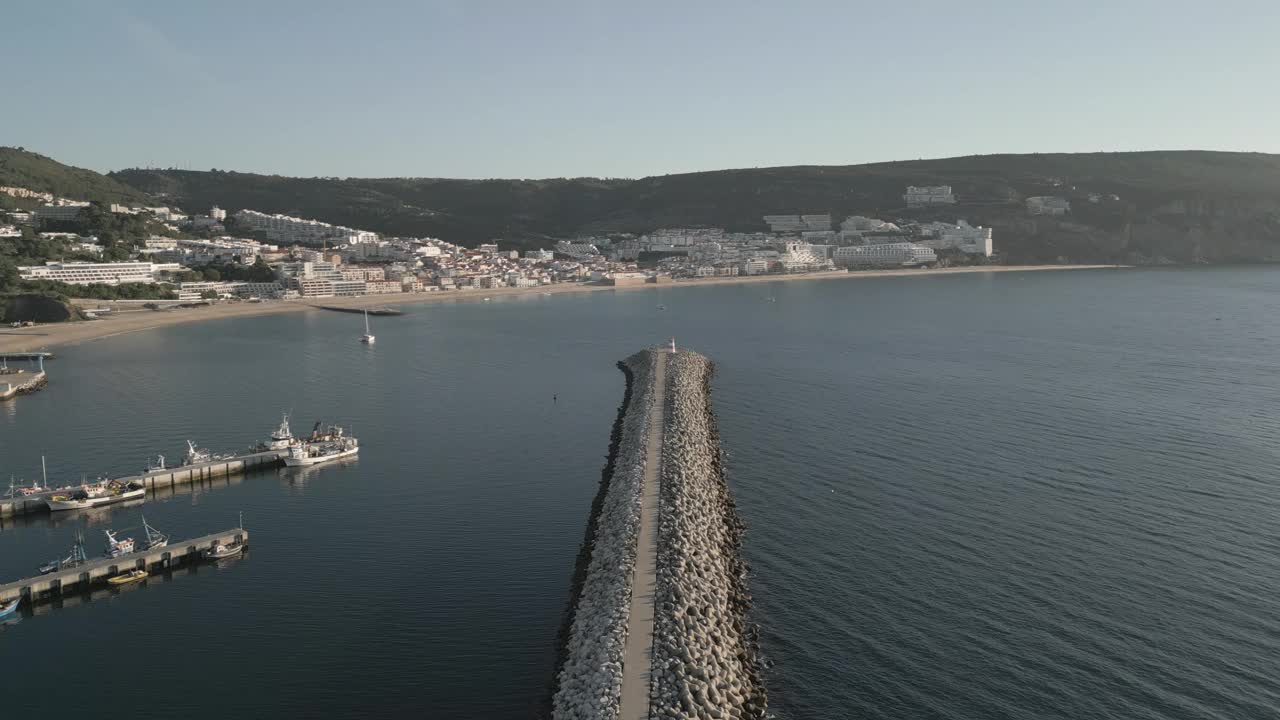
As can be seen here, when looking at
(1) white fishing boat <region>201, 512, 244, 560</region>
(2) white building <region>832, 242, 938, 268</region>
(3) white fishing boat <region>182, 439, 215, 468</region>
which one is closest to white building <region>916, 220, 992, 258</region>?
(2) white building <region>832, 242, 938, 268</region>

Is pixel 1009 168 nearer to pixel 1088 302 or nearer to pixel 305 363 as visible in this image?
pixel 1088 302

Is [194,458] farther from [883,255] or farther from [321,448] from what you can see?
[883,255]

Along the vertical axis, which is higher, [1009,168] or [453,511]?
[1009,168]

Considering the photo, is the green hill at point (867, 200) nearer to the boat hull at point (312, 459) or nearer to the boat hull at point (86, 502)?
the boat hull at point (312, 459)

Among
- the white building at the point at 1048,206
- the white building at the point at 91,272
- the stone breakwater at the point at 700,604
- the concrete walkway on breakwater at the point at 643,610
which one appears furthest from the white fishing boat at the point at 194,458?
the white building at the point at 1048,206

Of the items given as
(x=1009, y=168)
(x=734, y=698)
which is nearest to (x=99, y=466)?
(x=734, y=698)

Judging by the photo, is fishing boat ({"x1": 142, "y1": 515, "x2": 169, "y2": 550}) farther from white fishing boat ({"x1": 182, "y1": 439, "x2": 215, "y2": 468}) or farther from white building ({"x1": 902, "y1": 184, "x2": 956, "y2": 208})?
Answer: white building ({"x1": 902, "y1": 184, "x2": 956, "y2": 208})
